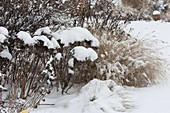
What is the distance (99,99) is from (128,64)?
43.4 inches

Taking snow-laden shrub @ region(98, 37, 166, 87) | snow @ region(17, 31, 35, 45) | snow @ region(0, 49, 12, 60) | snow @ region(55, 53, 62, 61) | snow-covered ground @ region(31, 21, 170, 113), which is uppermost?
snow @ region(17, 31, 35, 45)

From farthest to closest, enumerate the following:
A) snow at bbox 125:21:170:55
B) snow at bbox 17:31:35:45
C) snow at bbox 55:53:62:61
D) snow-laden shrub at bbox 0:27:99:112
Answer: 1. snow at bbox 125:21:170:55
2. snow at bbox 55:53:62:61
3. snow-laden shrub at bbox 0:27:99:112
4. snow at bbox 17:31:35:45

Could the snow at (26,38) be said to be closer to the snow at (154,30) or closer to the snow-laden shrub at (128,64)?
the snow-laden shrub at (128,64)

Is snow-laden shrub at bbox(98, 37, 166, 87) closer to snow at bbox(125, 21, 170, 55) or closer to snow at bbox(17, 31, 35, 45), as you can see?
snow at bbox(17, 31, 35, 45)

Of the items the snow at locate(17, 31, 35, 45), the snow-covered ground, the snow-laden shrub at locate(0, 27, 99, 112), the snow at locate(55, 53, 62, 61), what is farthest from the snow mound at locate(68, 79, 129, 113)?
the snow at locate(17, 31, 35, 45)

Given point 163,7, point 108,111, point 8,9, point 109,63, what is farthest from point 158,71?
point 163,7

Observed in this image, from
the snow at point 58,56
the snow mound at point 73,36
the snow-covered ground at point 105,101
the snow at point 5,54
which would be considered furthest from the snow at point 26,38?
the snow-covered ground at point 105,101

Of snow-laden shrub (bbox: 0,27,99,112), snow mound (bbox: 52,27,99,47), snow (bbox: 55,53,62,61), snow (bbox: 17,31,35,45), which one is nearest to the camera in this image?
snow (bbox: 17,31,35,45)

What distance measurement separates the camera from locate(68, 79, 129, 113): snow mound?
4.04 meters

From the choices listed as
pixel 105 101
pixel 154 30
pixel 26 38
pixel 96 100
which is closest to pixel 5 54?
pixel 26 38

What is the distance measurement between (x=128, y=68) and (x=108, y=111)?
1.22m

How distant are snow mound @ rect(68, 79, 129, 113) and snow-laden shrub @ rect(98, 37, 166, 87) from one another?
1.35 ft

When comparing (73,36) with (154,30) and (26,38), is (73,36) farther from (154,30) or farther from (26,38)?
(154,30)

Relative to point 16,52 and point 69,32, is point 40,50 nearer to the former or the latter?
point 16,52
